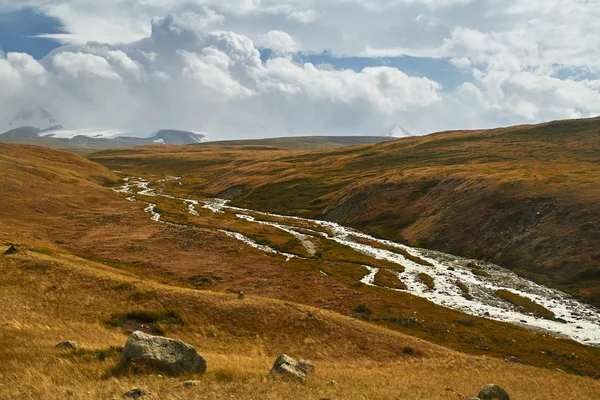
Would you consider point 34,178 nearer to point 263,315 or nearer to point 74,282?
point 74,282

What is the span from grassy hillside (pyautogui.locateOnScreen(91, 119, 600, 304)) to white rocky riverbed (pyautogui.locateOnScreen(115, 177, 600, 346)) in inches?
159

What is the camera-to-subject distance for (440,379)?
28.1 m

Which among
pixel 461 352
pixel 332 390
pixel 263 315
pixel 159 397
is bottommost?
pixel 461 352

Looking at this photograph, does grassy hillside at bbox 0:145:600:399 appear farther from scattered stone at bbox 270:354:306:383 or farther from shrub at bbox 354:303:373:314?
scattered stone at bbox 270:354:306:383

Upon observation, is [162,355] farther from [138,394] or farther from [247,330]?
[247,330]

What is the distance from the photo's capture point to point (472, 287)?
2340 inches

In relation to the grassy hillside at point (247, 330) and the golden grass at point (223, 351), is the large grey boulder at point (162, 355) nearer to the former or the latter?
the golden grass at point (223, 351)

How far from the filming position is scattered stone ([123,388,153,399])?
15266 mm

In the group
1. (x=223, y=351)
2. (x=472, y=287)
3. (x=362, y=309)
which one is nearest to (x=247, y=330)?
(x=223, y=351)

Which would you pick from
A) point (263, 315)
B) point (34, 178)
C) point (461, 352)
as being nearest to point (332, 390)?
point (263, 315)

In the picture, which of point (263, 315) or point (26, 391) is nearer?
point (26, 391)

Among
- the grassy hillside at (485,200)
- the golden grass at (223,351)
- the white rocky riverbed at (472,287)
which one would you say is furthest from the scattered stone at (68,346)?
the grassy hillside at (485,200)

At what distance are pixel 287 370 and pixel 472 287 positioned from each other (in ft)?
153

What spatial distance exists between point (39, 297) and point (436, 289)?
50.5 metres
